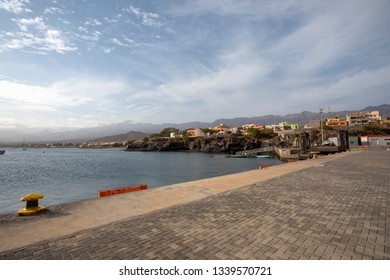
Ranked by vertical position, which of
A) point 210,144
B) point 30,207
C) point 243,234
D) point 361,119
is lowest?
point 210,144

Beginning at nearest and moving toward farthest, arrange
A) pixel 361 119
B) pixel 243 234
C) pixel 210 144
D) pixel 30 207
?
pixel 243 234 < pixel 30 207 < pixel 210 144 < pixel 361 119

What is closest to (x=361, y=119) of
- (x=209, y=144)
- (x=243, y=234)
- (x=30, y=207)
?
(x=209, y=144)

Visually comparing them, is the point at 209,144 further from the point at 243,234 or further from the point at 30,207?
the point at 243,234

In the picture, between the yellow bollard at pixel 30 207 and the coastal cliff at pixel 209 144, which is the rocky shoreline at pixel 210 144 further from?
the yellow bollard at pixel 30 207

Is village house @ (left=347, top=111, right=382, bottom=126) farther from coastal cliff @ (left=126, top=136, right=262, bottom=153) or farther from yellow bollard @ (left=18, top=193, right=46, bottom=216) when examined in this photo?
yellow bollard @ (left=18, top=193, right=46, bottom=216)

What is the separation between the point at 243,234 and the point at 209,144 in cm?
10865

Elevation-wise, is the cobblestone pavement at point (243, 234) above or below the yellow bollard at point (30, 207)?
below

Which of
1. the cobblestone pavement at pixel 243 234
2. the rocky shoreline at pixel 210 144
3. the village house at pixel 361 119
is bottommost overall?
the rocky shoreline at pixel 210 144

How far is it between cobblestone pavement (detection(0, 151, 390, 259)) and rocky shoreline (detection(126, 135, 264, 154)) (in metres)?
93.7

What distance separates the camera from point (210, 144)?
113 m

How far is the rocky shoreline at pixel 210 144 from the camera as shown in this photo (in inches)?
4177

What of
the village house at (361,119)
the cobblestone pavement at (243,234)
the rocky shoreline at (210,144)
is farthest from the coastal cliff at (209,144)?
the cobblestone pavement at (243,234)

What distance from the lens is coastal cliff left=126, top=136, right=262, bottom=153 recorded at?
348ft
